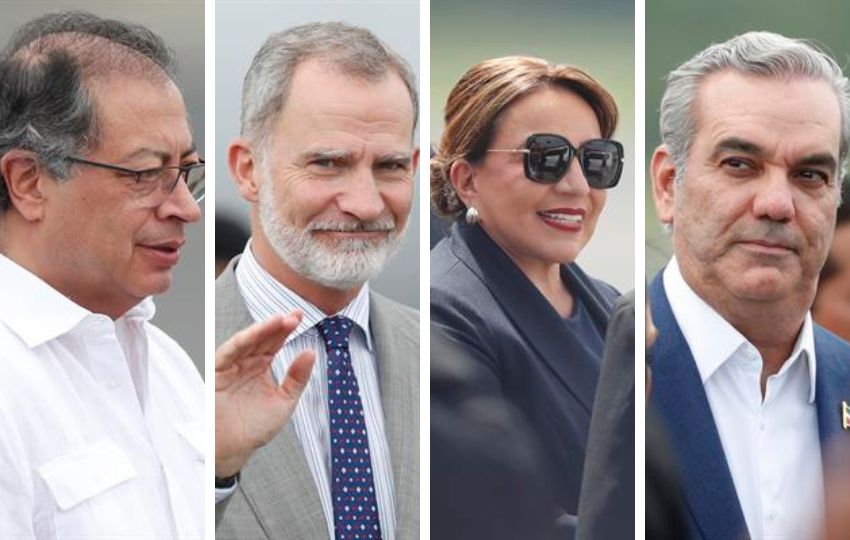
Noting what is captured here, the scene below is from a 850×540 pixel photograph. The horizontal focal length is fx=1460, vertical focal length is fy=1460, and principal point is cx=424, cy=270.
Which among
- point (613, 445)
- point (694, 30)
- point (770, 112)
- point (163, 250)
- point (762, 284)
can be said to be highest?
point (694, 30)

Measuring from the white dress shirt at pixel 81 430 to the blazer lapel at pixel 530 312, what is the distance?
1.15 m

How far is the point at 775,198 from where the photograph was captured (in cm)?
498

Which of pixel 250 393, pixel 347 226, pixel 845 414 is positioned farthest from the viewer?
pixel 845 414

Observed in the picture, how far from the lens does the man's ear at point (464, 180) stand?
5.00 meters

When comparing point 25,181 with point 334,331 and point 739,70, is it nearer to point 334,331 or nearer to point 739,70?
point 334,331

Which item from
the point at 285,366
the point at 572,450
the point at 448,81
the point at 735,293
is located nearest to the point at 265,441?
the point at 285,366

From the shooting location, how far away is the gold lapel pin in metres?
5.14

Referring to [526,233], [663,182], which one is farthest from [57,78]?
[663,182]

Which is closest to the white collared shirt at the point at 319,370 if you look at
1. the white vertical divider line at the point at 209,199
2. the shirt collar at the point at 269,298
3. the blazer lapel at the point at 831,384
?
the shirt collar at the point at 269,298

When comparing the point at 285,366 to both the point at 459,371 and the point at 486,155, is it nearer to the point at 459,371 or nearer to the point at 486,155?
the point at 459,371

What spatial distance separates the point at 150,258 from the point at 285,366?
0.56 meters

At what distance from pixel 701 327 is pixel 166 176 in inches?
75.2

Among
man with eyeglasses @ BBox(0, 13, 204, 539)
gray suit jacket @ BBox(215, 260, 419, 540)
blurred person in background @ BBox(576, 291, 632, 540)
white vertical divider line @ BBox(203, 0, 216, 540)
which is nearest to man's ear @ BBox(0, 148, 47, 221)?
man with eyeglasses @ BBox(0, 13, 204, 539)

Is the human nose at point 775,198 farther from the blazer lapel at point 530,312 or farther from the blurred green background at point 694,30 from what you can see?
the blazer lapel at point 530,312
